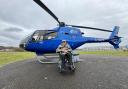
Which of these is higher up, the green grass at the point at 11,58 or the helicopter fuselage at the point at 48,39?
the helicopter fuselage at the point at 48,39

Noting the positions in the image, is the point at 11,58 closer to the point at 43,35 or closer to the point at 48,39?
the point at 43,35

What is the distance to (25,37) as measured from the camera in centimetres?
1958

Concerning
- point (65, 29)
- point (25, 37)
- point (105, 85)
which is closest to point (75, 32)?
point (65, 29)

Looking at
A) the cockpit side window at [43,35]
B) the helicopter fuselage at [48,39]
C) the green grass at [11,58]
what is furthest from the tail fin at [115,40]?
the green grass at [11,58]

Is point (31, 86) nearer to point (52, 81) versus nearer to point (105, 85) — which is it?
point (52, 81)

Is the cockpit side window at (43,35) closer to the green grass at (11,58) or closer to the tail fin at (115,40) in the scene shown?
the tail fin at (115,40)

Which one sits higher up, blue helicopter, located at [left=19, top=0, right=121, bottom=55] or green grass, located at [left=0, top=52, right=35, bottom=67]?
blue helicopter, located at [left=19, top=0, right=121, bottom=55]

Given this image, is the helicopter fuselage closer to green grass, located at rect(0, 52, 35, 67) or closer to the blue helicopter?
the blue helicopter

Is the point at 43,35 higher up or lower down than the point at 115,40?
higher up

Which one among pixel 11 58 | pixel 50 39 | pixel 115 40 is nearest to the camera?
pixel 50 39

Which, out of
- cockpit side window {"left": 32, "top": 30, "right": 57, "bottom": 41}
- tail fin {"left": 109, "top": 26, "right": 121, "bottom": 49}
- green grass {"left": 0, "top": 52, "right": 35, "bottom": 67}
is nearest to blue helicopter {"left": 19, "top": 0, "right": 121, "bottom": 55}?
cockpit side window {"left": 32, "top": 30, "right": 57, "bottom": 41}

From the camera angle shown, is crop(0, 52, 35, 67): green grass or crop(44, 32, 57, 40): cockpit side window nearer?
crop(44, 32, 57, 40): cockpit side window

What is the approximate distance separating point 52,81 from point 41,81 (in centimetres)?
52

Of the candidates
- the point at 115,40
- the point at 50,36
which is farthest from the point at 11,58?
the point at 50,36
